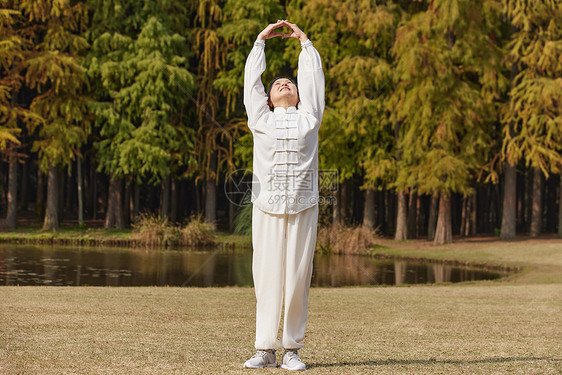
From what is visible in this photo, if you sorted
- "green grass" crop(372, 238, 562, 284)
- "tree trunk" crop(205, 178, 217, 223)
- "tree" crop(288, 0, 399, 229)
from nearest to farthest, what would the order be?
"green grass" crop(372, 238, 562, 284) → "tree" crop(288, 0, 399, 229) → "tree trunk" crop(205, 178, 217, 223)

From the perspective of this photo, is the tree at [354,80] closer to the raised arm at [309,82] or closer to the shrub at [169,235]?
the shrub at [169,235]

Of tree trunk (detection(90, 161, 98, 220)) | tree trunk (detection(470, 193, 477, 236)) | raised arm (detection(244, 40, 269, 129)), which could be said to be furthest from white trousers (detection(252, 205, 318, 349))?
tree trunk (detection(90, 161, 98, 220))

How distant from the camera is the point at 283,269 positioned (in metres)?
5.96

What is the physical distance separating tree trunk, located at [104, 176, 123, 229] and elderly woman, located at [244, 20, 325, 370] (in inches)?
1086

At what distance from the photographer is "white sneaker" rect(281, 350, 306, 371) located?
570 centimetres

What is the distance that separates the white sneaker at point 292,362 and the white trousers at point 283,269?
0.18 ft

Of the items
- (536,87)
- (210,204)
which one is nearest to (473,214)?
(536,87)

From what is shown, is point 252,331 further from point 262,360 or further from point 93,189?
point 93,189

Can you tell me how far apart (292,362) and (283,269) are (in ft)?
2.45

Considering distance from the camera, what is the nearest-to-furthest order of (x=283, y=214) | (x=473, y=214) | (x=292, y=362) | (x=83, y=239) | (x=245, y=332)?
(x=292, y=362) < (x=283, y=214) < (x=245, y=332) < (x=83, y=239) < (x=473, y=214)

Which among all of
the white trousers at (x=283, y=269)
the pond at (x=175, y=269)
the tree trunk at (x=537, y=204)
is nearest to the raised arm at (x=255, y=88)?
the white trousers at (x=283, y=269)

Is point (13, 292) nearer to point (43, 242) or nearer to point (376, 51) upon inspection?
point (43, 242)

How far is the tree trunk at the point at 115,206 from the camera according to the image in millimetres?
32844

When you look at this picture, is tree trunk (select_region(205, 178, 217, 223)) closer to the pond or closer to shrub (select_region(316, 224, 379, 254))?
the pond
